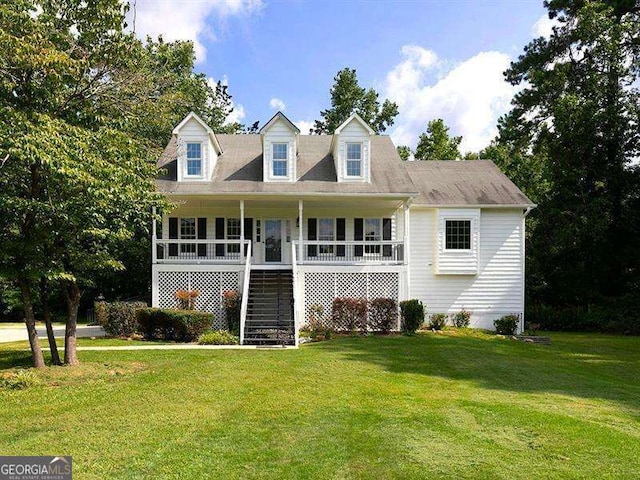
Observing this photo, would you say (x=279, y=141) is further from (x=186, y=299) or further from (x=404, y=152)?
(x=404, y=152)

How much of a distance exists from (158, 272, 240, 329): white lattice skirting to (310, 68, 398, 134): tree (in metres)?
19.9

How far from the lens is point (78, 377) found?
9.78 meters

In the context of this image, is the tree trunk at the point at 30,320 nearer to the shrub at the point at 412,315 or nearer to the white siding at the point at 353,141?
the shrub at the point at 412,315

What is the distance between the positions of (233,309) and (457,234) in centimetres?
973

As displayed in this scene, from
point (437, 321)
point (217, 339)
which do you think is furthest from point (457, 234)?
point (217, 339)

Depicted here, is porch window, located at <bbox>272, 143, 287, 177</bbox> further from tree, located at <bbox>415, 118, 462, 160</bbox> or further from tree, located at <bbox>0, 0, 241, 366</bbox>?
tree, located at <bbox>415, 118, 462, 160</bbox>

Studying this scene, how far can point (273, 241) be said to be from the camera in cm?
2089

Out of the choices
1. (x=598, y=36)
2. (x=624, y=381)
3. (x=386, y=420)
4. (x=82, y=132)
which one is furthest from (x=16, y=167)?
(x=598, y=36)

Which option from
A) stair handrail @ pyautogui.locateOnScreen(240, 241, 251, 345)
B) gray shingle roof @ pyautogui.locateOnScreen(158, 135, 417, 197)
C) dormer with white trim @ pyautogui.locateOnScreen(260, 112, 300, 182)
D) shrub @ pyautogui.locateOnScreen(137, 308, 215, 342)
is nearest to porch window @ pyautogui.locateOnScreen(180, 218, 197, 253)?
gray shingle roof @ pyautogui.locateOnScreen(158, 135, 417, 197)

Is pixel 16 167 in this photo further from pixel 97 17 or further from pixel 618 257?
pixel 618 257

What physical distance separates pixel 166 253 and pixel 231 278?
2876 mm

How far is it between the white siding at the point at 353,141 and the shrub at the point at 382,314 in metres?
5.25

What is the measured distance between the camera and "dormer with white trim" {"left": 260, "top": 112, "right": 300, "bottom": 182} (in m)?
19.6

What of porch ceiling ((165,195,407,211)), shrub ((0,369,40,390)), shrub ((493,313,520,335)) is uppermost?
porch ceiling ((165,195,407,211))
